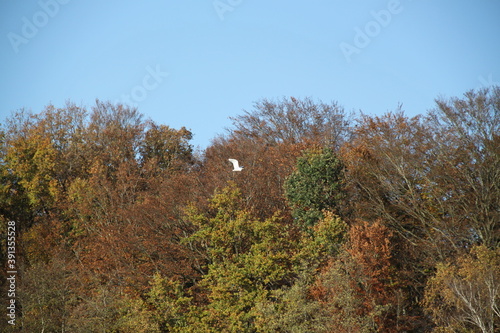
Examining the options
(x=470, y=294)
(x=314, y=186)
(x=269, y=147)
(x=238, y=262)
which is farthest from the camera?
(x=269, y=147)

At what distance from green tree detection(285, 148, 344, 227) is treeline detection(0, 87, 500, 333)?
0.29ft

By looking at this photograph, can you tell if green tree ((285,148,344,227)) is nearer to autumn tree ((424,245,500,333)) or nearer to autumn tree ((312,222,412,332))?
autumn tree ((312,222,412,332))

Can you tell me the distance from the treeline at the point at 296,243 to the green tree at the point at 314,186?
0.09 meters

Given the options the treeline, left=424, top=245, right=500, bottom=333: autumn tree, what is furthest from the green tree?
left=424, top=245, right=500, bottom=333: autumn tree

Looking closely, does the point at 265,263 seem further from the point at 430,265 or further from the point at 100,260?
the point at 100,260

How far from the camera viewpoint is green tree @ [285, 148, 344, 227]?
138 ft

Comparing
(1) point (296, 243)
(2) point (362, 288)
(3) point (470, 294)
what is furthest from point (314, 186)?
(3) point (470, 294)

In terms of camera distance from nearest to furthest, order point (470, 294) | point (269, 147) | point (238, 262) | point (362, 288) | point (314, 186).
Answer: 1. point (470, 294)
2. point (362, 288)
3. point (238, 262)
4. point (314, 186)
5. point (269, 147)

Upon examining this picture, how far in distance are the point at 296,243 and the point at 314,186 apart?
149 inches

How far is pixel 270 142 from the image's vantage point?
67688mm

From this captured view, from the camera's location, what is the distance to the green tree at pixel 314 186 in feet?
138

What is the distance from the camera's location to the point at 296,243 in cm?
4097

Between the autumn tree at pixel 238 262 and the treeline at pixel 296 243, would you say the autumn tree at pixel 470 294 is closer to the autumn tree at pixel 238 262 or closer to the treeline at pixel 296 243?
the treeline at pixel 296 243

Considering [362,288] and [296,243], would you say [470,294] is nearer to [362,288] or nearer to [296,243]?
[362,288]
